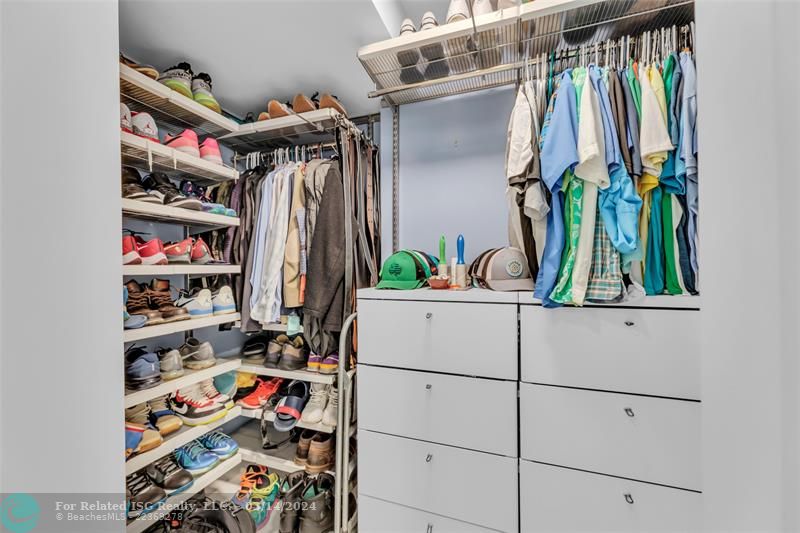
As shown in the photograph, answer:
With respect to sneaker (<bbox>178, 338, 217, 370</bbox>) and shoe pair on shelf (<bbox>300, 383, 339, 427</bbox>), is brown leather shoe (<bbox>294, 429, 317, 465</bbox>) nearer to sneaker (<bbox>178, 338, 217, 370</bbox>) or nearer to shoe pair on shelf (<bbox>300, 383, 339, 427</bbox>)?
shoe pair on shelf (<bbox>300, 383, 339, 427</bbox>)

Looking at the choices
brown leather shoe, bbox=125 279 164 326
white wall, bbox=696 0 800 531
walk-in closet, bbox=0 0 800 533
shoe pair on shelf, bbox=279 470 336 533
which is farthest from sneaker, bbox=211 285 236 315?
white wall, bbox=696 0 800 531

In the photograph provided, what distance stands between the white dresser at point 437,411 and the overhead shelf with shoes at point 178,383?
67cm

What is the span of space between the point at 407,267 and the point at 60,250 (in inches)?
34.8

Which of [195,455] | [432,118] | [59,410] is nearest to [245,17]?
[432,118]

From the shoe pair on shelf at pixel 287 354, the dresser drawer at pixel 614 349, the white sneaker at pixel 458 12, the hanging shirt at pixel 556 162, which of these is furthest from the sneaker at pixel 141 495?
the white sneaker at pixel 458 12

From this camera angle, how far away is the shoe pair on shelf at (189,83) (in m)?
1.28

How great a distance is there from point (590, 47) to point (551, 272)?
79 cm

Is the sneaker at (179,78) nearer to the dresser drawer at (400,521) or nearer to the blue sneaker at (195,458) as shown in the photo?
the blue sneaker at (195,458)

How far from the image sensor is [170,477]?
3.84 feet

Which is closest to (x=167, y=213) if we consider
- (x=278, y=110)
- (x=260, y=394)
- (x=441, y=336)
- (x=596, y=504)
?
(x=278, y=110)

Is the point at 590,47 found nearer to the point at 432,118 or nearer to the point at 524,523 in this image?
the point at 432,118

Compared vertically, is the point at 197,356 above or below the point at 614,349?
below

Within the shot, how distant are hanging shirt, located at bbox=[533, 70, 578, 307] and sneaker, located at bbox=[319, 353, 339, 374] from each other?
3.03ft

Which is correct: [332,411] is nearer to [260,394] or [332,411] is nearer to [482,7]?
[260,394]
